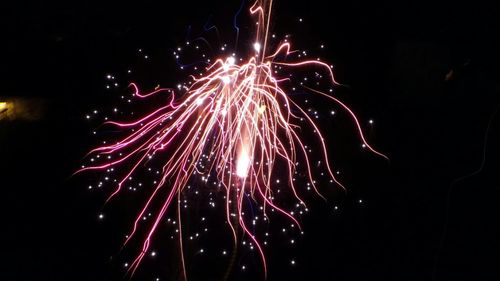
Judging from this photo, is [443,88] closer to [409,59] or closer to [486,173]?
[409,59]

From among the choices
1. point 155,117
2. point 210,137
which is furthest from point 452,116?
point 155,117

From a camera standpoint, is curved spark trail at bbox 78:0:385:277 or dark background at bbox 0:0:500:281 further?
curved spark trail at bbox 78:0:385:277

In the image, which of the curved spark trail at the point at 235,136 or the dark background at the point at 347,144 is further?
the curved spark trail at the point at 235,136

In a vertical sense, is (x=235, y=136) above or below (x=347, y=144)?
below
